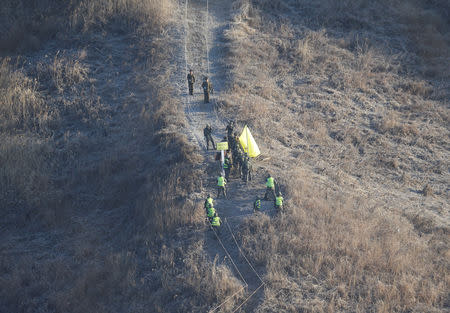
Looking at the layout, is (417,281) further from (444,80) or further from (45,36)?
(45,36)

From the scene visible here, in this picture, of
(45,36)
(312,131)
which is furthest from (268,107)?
(45,36)

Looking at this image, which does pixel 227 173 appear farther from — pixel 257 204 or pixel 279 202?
pixel 279 202

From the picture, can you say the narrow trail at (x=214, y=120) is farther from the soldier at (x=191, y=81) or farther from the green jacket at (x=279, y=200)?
the green jacket at (x=279, y=200)

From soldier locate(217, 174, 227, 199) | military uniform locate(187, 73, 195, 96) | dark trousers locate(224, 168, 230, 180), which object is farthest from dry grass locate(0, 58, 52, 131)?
soldier locate(217, 174, 227, 199)

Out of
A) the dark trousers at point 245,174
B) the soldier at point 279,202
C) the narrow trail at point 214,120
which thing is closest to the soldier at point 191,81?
the narrow trail at point 214,120

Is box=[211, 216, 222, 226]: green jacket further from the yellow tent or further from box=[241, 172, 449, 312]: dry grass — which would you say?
the yellow tent

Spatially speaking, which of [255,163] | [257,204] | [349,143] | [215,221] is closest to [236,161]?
[255,163]
